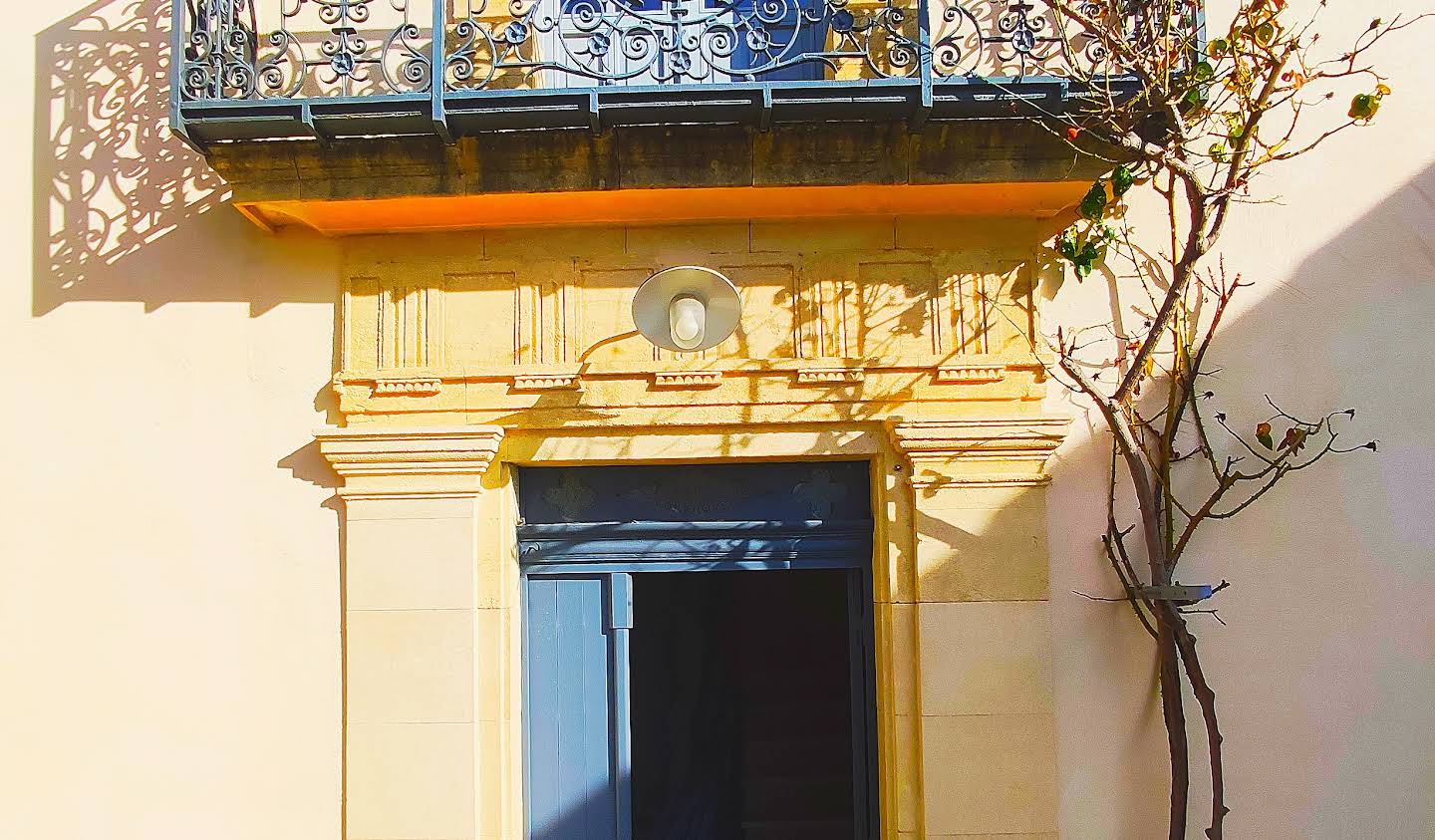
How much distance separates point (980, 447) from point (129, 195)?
359 cm

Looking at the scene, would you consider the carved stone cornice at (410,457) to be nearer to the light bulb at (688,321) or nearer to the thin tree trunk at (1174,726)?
the light bulb at (688,321)

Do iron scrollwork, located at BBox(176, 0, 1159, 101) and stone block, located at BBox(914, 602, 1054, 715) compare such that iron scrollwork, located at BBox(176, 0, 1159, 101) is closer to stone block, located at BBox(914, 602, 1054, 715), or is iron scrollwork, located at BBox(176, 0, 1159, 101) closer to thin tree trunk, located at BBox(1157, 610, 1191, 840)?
stone block, located at BBox(914, 602, 1054, 715)

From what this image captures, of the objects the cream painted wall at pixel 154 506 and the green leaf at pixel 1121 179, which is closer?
the green leaf at pixel 1121 179

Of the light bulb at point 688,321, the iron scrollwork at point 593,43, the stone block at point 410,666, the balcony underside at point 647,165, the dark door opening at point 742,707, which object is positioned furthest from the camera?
the dark door opening at point 742,707

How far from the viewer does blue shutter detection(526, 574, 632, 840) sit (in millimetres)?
4562

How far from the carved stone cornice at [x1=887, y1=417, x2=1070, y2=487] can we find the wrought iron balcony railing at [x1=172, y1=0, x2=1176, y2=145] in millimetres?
1158

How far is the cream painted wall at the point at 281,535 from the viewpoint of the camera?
14.1 feet

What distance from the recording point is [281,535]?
4.47m

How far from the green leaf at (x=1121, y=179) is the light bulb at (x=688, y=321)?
5.35 feet

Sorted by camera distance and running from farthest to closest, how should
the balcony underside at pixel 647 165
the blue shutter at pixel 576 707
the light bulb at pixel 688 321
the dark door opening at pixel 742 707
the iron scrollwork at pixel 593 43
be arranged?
1. the dark door opening at pixel 742 707
2. the blue shutter at pixel 576 707
3. the balcony underside at pixel 647 165
4. the iron scrollwork at pixel 593 43
5. the light bulb at pixel 688 321

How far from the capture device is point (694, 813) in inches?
239

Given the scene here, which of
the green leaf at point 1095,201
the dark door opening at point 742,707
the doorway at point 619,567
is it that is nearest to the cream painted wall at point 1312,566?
the green leaf at point 1095,201

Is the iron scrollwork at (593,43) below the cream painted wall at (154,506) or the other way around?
the other way around

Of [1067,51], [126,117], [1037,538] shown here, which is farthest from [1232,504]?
[126,117]
